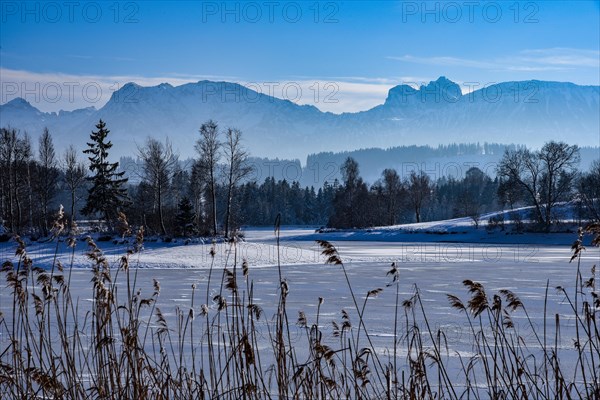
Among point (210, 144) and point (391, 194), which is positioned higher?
point (210, 144)

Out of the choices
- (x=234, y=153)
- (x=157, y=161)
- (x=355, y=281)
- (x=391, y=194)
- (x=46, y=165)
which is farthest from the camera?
(x=391, y=194)

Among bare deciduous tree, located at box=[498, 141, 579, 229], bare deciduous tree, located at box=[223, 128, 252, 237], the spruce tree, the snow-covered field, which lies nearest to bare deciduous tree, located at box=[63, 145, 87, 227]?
the spruce tree

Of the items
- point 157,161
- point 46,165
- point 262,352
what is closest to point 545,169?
point 157,161

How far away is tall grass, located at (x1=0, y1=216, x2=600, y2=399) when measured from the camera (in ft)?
13.0

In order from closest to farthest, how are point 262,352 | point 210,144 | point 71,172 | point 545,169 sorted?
point 262,352 → point 210,144 → point 71,172 → point 545,169

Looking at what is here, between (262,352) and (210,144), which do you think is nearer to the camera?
(262,352)

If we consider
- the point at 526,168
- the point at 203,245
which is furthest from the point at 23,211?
the point at 526,168

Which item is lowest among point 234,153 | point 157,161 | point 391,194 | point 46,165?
point 391,194

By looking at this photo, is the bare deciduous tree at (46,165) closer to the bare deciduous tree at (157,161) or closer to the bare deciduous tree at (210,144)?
the bare deciduous tree at (157,161)

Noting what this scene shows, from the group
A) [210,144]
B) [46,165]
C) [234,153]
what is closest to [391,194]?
[234,153]

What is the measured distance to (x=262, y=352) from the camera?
29.2 ft

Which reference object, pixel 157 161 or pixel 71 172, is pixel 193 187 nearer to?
pixel 71 172

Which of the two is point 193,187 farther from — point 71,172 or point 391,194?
point 391,194

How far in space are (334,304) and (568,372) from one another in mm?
7202
